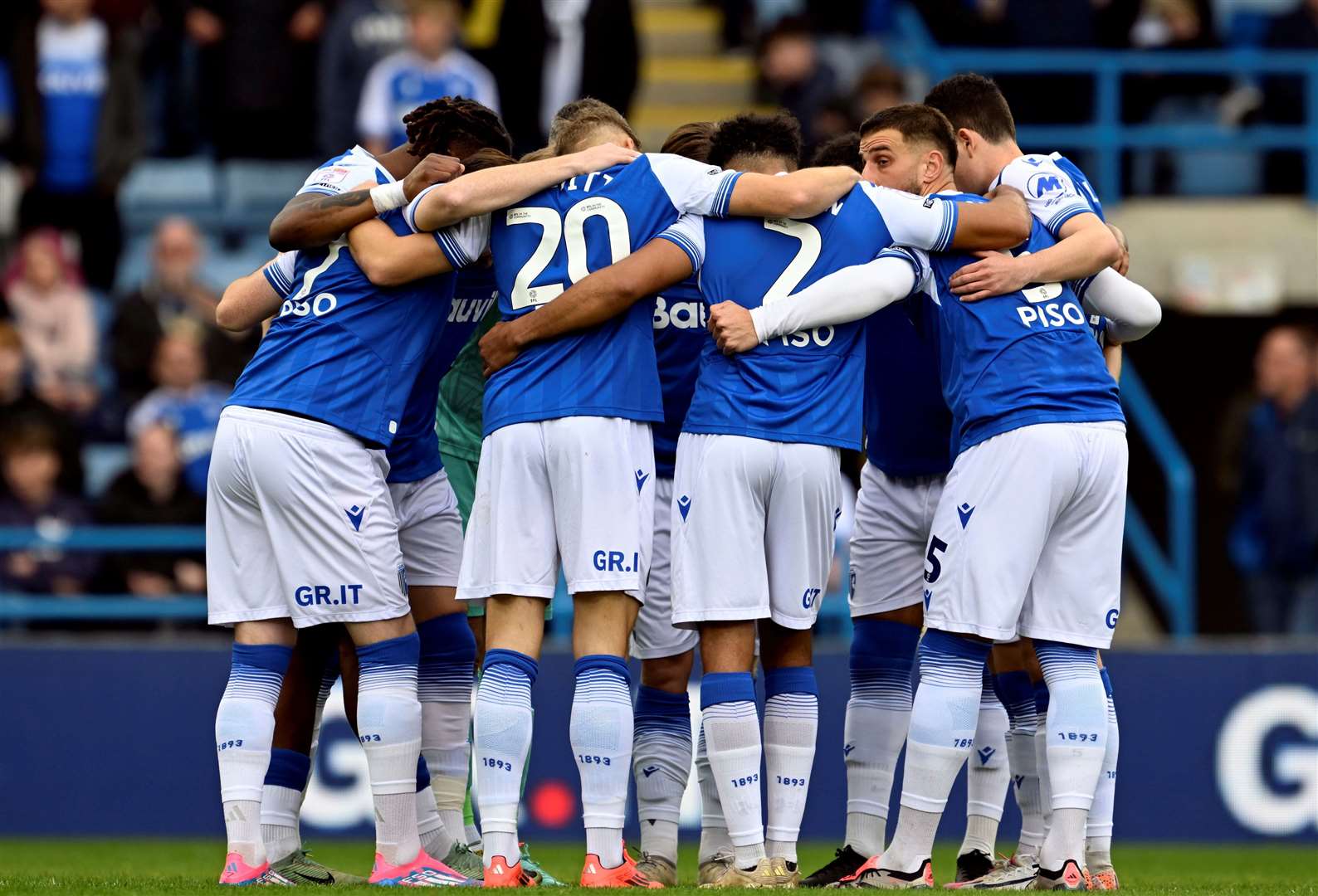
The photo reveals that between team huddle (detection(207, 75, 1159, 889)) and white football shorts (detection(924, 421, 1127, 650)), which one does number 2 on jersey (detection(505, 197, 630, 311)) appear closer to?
team huddle (detection(207, 75, 1159, 889))

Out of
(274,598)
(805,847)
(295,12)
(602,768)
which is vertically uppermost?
(295,12)

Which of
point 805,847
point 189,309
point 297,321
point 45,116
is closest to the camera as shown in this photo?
point 297,321

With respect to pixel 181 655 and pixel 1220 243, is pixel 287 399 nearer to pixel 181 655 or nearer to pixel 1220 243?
pixel 181 655

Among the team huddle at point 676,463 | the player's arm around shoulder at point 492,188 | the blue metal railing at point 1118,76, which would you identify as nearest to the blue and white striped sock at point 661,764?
the team huddle at point 676,463

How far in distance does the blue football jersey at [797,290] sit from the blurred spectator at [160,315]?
6.87 meters

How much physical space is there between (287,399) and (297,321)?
12.5 inches

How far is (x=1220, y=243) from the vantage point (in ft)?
50.6

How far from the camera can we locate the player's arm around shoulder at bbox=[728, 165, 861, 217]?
7180mm

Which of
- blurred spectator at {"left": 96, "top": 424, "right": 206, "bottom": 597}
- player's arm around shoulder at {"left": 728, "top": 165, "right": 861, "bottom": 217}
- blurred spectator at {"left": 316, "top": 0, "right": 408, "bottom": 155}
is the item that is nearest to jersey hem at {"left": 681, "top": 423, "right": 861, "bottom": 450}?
player's arm around shoulder at {"left": 728, "top": 165, "right": 861, "bottom": 217}

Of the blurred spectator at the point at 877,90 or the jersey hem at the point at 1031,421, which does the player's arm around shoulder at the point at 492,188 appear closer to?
the jersey hem at the point at 1031,421

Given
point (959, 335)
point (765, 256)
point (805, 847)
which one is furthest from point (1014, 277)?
point (805, 847)

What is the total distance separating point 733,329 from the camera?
7156 mm

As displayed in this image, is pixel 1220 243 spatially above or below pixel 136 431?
above

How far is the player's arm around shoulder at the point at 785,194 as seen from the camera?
718 cm
